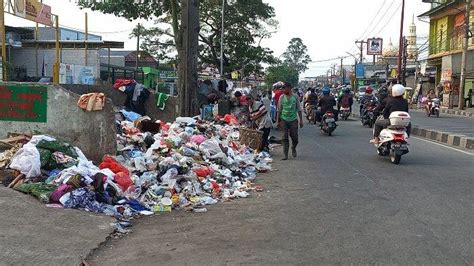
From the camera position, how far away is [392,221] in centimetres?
610

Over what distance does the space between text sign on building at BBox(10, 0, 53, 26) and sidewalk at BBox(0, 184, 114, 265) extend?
37.7ft

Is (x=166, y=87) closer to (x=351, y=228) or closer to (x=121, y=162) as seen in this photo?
(x=121, y=162)

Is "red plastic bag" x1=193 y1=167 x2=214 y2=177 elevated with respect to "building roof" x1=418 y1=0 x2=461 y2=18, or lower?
lower

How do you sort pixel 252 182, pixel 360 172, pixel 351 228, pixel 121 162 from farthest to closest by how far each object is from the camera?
pixel 360 172 → pixel 252 182 → pixel 121 162 → pixel 351 228

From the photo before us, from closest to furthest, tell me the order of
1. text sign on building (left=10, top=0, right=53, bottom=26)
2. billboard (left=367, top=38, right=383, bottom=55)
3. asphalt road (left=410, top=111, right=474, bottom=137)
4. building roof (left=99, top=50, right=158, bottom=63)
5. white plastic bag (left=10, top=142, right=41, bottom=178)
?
white plastic bag (left=10, top=142, right=41, bottom=178) → text sign on building (left=10, top=0, right=53, bottom=26) → asphalt road (left=410, top=111, right=474, bottom=137) → building roof (left=99, top=50, right=158, bottom=63) → billboard (left=367, top=38, right=383, bottom=55)

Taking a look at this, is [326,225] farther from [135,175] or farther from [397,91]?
[397,91]

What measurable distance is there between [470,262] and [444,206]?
7.66 ft

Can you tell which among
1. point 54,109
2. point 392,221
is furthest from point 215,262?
point 54,109

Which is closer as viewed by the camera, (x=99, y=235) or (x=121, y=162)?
(x=99, y=235)

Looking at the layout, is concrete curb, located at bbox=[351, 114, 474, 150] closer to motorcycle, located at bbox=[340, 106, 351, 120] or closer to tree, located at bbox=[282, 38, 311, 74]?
motorcycle, located at bbox=[340, 106, 351, 120]

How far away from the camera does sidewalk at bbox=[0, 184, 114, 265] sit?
4.71 metres

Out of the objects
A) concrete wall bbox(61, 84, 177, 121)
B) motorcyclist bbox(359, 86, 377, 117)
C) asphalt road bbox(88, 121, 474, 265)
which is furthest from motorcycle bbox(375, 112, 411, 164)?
motorcyclist bbox(359, 86, 377, 117)

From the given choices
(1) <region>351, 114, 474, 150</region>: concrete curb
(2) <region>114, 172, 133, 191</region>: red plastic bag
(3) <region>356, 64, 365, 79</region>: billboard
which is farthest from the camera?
(3) <region>356, 64, 365, 79</region>: billboard

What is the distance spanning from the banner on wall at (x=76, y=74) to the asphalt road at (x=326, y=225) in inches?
588
